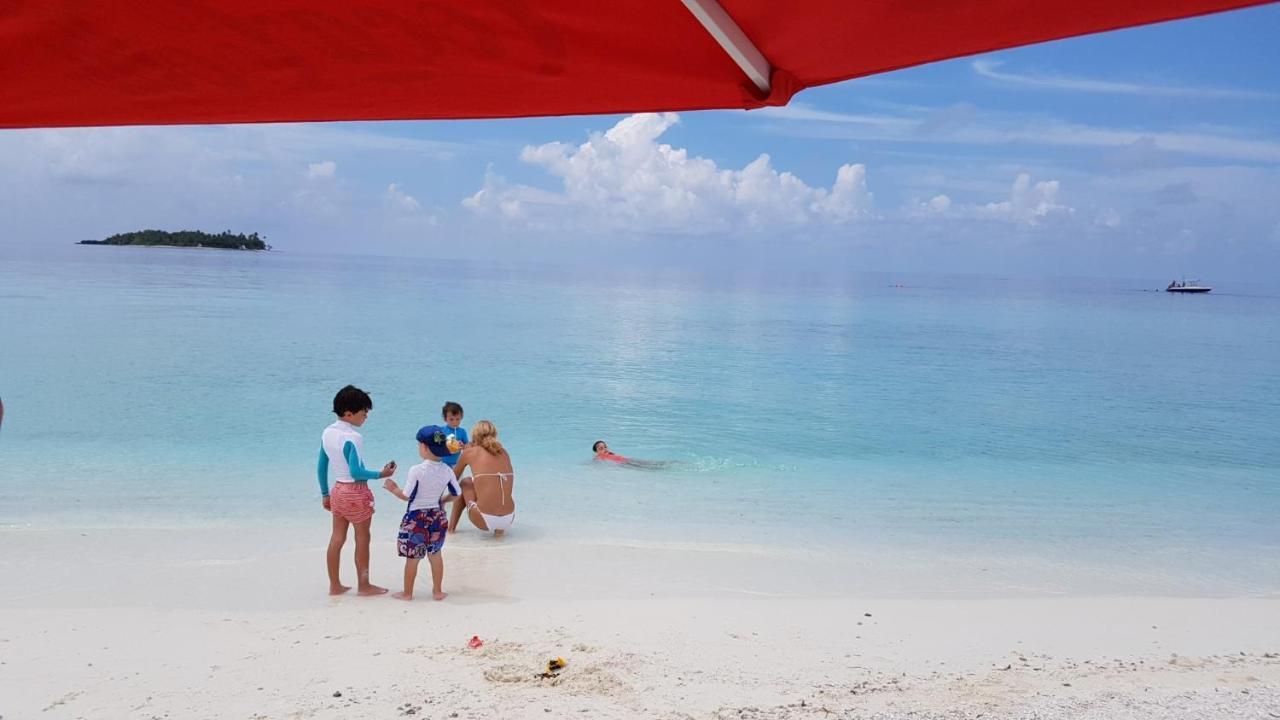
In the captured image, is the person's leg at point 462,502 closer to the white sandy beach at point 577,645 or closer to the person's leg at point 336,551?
the white sandy beach at point 577,645

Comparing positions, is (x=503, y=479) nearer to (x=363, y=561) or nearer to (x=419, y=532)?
(x=363, y=561)

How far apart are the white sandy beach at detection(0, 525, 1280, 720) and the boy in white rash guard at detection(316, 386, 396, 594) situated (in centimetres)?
60

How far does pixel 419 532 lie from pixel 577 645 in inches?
58.3

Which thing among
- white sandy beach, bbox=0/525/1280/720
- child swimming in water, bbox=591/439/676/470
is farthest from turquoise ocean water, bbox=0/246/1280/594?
white sandy beach, bbox=0/525/1280/720

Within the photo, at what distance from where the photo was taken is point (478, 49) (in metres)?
1.80

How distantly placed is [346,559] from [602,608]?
2686 mm

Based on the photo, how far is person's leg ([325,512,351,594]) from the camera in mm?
6648

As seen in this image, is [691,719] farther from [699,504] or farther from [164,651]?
[699,504]

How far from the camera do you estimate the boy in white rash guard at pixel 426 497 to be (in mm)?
6551

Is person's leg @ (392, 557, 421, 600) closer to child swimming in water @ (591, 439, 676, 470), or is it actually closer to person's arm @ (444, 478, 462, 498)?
person's arm @ (444, 478, 462, 498)

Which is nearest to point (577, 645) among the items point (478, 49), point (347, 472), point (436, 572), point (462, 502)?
point (436, 572)

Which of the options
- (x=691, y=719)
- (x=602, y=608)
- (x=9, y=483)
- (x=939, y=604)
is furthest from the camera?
(x=9, y=483)

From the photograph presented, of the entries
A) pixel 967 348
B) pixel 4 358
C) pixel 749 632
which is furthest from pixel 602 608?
pixel 967 348

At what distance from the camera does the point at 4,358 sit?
24719 mm
